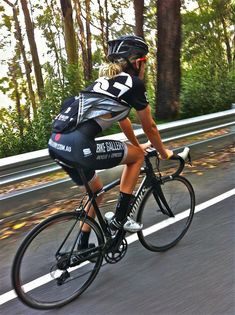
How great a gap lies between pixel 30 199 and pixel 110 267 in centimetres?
167

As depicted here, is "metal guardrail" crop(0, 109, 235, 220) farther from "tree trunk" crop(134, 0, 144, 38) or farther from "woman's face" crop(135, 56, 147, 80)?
"tree trunk" crop(134, 0, 144, 38)

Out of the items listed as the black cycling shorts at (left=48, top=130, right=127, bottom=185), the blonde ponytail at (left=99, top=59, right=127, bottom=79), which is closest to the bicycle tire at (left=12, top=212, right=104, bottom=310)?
the black cycling shorts at (left=48, top=130, right=127, bottom=185)

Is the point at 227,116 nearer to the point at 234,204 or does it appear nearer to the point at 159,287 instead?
the point at 234,204

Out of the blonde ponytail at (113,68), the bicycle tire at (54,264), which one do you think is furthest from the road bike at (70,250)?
the blonde ponytail at (113,68)

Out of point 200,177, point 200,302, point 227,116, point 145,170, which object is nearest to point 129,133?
point 145,170

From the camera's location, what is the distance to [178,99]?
34.8ft

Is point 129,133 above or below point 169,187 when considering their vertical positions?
above

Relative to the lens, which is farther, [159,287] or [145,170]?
[145,170]

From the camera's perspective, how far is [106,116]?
12.2ft

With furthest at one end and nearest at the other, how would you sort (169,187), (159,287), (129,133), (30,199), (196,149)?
(196,149)
(30,199)
(169,187)
(129,133)
(159,287)

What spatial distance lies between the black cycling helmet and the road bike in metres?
0.94

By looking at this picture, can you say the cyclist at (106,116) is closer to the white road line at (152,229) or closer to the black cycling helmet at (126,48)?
the black cycling helmet at (126,48)

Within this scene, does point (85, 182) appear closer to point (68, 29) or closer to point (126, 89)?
point (126, 89)

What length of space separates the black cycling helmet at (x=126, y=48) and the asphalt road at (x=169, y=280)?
6.53 ft
